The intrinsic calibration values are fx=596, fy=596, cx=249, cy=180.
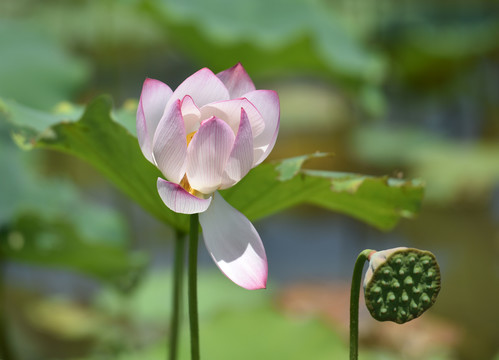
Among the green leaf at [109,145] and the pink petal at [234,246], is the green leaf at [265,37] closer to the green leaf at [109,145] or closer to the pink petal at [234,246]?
the green leaf at [109,145]

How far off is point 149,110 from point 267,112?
7 cm

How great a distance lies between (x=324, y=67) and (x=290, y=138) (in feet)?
7.85

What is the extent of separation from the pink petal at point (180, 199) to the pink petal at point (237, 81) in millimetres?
93

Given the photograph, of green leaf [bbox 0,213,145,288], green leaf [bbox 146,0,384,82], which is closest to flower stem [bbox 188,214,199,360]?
green leaf [bbox 0,213,145,288]

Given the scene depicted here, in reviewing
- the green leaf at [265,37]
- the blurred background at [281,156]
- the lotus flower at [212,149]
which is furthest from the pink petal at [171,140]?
the green leaf at [265,37]

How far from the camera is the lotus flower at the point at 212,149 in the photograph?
0.99 feet

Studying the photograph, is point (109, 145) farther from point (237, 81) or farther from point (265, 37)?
point (265, 37)

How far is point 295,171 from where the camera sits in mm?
480

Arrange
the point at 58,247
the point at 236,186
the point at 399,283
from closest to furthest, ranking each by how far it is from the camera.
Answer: the point at 399,283, the point at 236,186, the point at 58,247

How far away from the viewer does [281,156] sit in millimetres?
3619

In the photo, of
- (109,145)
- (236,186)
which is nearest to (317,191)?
(236,186)

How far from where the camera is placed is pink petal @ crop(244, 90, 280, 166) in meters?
0.33

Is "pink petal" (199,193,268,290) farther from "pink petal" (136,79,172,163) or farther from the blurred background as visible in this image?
the blurred background

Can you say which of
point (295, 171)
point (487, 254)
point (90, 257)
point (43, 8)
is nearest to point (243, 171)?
point (295, 171)
